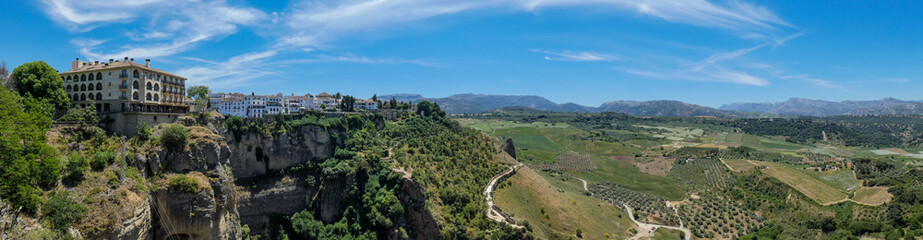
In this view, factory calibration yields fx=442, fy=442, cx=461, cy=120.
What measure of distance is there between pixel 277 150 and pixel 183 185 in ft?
99.5

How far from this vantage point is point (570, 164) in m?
132

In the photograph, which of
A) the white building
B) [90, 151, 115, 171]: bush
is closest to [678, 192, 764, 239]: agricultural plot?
the white building

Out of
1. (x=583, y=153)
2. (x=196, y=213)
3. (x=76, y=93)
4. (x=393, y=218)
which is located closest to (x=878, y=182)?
(x=583, y=153)

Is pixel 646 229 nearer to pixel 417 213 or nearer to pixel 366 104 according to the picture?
pixel 417 213

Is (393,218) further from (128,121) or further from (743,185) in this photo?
(743,185)

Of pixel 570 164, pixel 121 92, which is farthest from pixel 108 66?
pixel 570 164

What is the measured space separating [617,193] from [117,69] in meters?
89.0

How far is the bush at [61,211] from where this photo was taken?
31.1 metres

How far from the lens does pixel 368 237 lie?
→ 63781 millimetres

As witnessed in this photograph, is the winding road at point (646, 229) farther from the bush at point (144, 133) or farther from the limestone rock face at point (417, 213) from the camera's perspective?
the bush at point (144, 133)

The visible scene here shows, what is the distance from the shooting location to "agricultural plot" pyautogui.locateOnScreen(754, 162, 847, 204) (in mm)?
84125

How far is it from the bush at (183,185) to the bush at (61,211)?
359 inches

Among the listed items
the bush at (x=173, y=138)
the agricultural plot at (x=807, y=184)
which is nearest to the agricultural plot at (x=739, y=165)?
the agricultural plot at (x=807, y=184)

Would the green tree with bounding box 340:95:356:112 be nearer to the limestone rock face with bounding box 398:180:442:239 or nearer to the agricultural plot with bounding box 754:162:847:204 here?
the limestone rock face with bounding box 398:180:442:239
